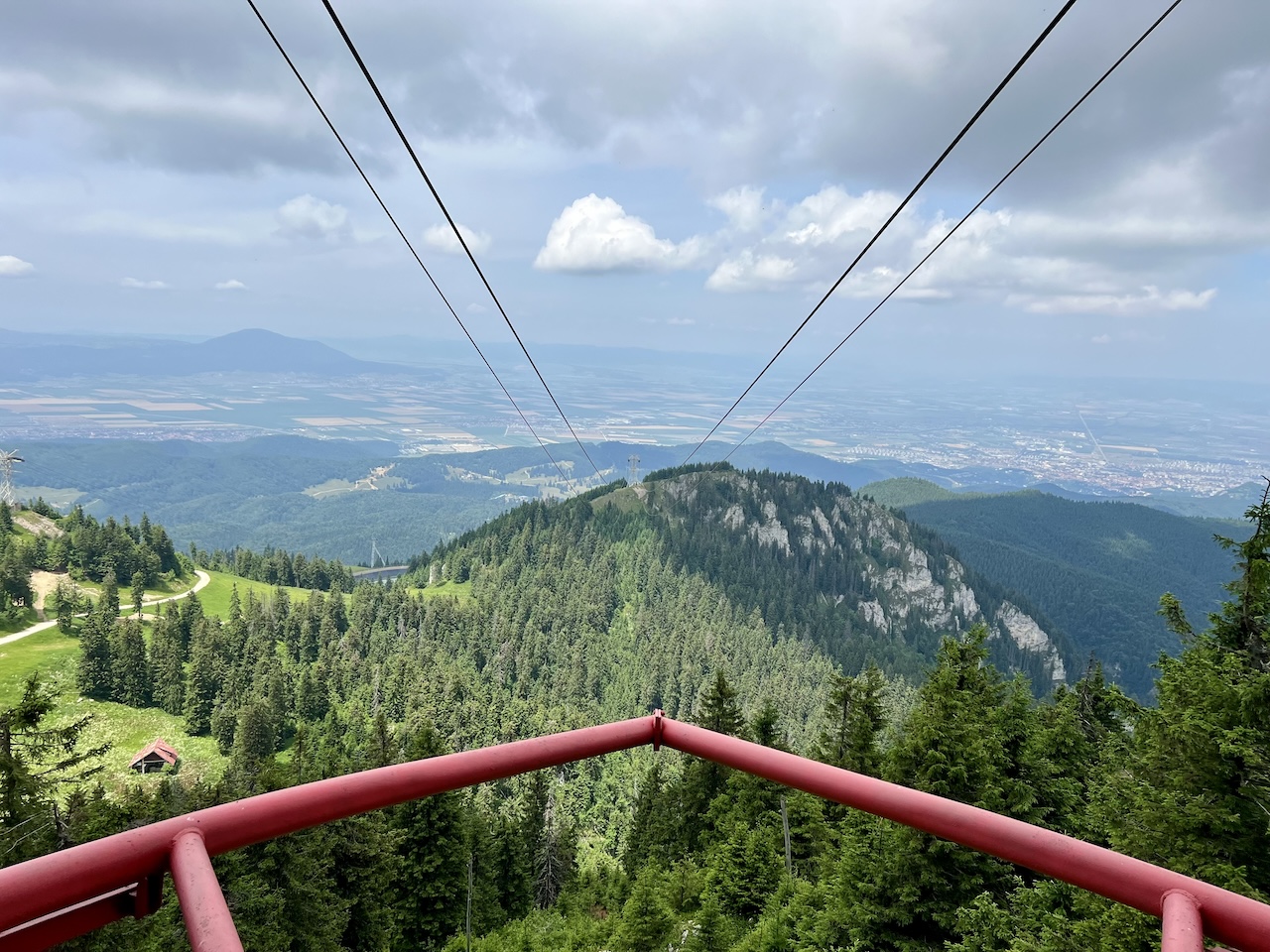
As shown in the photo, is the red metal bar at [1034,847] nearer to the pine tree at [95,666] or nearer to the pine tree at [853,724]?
the pine tree at [853,724]

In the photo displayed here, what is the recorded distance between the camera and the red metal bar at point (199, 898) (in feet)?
5.08

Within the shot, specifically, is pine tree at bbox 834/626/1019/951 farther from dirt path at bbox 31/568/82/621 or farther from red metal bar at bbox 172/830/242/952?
dirt path at bbox 31/568/82/621

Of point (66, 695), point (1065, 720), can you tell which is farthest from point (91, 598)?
point (1065, 720)

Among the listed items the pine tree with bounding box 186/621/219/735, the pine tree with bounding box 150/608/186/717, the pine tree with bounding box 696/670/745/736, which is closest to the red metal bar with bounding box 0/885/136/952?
the pine tree with bounding box 696/670/745/736

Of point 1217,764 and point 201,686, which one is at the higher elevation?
point 1217,764

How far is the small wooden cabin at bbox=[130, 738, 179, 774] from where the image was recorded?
340 ft

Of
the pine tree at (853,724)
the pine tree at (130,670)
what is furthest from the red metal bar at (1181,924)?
the pine tree at (130,670)

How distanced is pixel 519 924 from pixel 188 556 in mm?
194123

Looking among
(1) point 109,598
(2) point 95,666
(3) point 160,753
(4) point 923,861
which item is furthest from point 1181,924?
(1) point 109,598

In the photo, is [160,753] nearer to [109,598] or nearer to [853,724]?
[109,598]

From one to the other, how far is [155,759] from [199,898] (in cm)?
13068

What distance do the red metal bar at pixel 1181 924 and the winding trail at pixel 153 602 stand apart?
17044 centimetres

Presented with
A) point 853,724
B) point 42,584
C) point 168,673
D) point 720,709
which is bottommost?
point 168,673

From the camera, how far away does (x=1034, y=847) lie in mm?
1994
